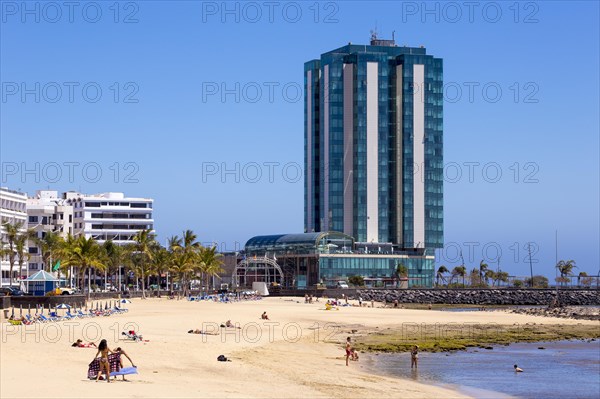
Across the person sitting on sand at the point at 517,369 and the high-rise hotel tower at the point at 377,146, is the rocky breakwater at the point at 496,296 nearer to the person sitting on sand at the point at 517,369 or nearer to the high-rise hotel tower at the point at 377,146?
the high-rise hotel tower at the point at 377,146

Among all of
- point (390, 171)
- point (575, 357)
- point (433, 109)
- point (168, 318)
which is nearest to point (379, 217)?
point (390, 171)

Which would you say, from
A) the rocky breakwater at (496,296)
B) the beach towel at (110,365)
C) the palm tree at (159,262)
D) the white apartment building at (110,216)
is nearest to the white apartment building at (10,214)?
the palm tree at (159,262)

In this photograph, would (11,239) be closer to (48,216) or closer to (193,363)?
(48,216)

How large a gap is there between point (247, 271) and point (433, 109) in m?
47.2

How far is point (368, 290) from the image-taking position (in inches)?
5536

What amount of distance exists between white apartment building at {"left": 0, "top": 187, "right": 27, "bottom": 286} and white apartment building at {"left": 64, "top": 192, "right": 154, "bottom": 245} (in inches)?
1118

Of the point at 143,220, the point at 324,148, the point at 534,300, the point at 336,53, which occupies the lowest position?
the point at 534,300

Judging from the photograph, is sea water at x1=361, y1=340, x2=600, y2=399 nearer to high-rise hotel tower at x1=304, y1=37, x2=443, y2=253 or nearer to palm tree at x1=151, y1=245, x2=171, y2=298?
palm tree at x1=151, y1=245, x2=171, y2=298

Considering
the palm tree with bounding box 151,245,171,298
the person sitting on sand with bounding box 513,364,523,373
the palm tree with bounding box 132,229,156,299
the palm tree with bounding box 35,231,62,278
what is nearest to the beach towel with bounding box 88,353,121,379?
the person sitting on sand with bounding box 513,364,523,373

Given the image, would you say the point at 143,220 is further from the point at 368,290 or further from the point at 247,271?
the point at 368,290

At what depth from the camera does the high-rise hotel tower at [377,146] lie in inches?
6526

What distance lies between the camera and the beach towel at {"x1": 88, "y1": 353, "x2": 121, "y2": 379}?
1211 inches

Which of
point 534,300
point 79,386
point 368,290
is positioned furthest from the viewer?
point 534,300

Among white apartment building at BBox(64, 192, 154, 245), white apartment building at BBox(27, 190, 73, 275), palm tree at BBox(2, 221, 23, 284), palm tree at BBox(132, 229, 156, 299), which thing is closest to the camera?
palm tree at BBox(2, 221, 23, 284)
